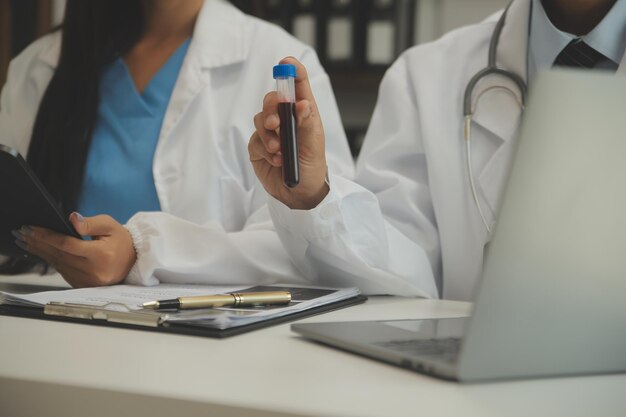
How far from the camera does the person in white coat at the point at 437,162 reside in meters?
0.97

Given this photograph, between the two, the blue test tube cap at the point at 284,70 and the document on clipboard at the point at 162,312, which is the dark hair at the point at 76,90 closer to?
the document on clipboard at the point at 162,312

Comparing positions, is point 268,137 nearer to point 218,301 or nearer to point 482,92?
point 218,301

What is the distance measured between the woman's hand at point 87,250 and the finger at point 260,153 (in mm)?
219

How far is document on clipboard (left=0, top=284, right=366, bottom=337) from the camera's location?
68cm

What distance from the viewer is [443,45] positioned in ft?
4.27

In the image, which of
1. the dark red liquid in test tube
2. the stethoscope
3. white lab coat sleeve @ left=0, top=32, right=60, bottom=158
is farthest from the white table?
white lab coat sleeve @ left=0, top=32, right=60, bottom=158

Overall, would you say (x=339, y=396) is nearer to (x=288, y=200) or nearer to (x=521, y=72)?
(x=288, y=200)

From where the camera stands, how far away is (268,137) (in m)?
0.85

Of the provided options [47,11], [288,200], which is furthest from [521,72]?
[47,11]

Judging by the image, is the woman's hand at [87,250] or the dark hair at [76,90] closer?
the woman's hand at [87,250]

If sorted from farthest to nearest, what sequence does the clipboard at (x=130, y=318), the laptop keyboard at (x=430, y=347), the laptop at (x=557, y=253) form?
1. the clipboard at (x=130, y=318)
2. the laptop keyboard at (x=430, y=347)
3. the laptop at (x=557, y=253)

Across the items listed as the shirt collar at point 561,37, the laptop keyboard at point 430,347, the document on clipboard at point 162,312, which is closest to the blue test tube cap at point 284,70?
the document on clipboard at point 162,312

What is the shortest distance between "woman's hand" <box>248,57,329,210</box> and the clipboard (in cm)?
18

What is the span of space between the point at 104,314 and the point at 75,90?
2.92ft
